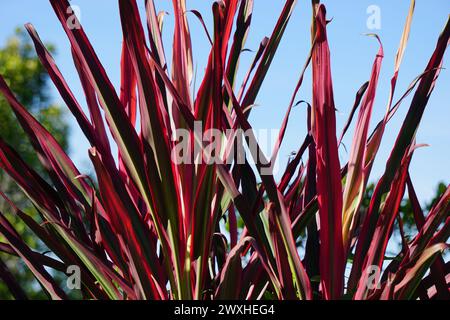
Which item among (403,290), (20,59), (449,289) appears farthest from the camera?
(20,59)

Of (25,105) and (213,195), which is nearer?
(213,195)

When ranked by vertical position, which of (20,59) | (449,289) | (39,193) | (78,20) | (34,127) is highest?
(20,59)

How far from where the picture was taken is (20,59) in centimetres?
838

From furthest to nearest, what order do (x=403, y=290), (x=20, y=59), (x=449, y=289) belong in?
(x=20, y=59), (x=449, y=289), (x=403, y=290)

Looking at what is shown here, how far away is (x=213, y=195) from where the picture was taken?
90 cm

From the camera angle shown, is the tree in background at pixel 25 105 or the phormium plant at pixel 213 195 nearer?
the phormium plant at pixel 213 195

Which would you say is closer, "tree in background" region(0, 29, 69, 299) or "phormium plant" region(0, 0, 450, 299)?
"phormium plant" region(0, 0, 450, 299)

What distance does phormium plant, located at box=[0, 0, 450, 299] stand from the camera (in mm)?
841

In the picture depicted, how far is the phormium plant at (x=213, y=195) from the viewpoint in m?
0.84

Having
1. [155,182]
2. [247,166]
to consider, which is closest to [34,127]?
[155,182]

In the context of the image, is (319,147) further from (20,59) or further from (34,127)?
(20,59)

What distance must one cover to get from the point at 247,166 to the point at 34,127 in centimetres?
35

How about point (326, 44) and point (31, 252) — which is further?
point (31, 252)

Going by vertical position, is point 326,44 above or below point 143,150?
above
